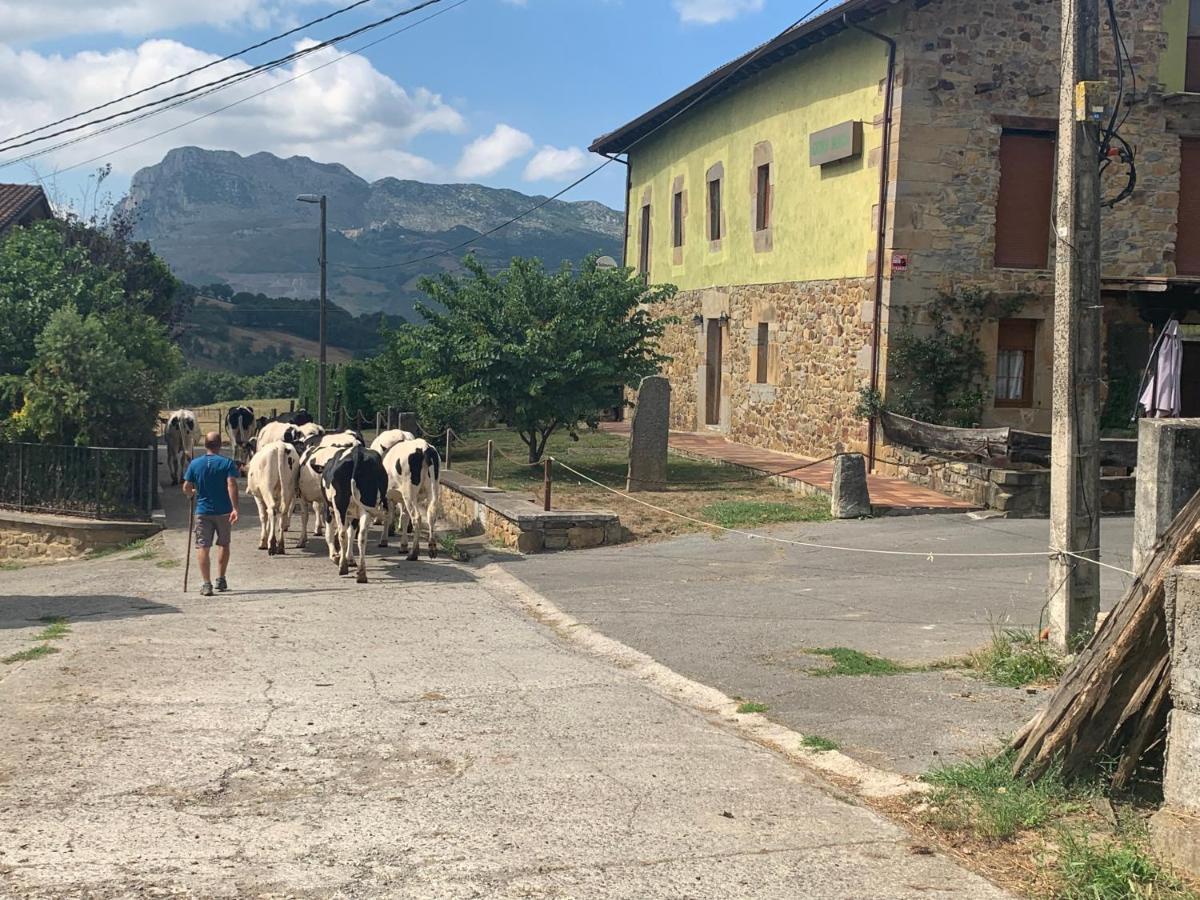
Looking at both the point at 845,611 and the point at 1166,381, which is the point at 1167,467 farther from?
the point at 1166,381

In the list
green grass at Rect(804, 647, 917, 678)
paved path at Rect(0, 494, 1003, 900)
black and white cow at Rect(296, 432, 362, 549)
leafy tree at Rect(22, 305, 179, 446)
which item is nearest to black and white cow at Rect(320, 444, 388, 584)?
black and white cow at Rect(296, 432, 362, 549)

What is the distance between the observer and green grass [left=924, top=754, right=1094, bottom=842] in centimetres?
538

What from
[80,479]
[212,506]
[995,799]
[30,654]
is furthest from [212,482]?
[995,799]

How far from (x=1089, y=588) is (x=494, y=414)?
13.8 metres

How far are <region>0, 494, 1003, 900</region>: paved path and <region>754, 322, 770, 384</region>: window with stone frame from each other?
14.5m

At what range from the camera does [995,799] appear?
219 inches

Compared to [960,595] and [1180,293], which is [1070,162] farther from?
[1180,293]

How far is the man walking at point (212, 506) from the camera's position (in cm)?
1225

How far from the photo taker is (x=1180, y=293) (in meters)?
18.1

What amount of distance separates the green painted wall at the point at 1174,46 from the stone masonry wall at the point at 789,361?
5677mm

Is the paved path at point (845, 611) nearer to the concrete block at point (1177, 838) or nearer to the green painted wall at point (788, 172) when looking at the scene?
the concrete block at point (1177, 838)

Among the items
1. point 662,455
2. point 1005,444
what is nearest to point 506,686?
point 1005,444

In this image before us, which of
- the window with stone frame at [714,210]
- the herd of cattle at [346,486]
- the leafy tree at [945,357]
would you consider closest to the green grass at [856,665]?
the herd of cattle at [346,486]

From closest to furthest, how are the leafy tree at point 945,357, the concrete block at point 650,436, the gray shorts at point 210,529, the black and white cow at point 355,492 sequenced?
the gray shorts at point 210,529 → the black and white cow at point 355,492 → the concrete block at point 650,436 → the leafy tree at point 945,357
